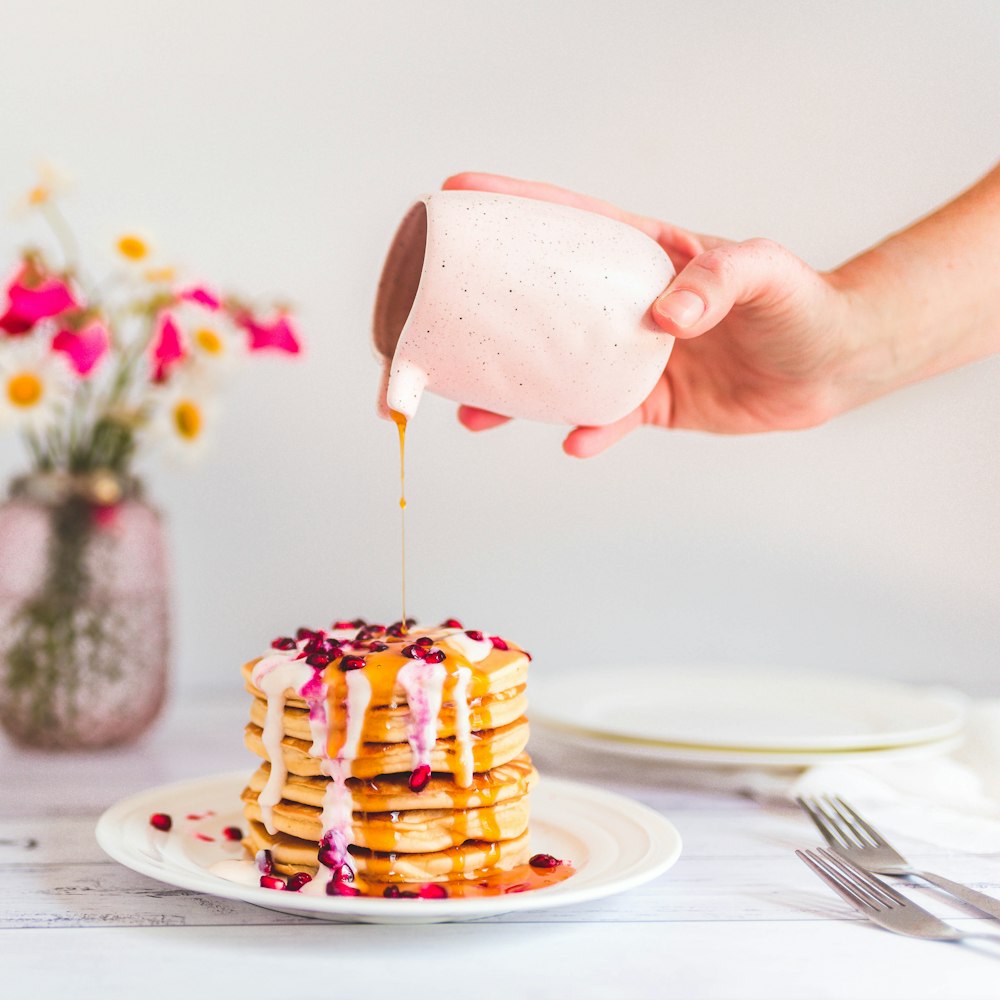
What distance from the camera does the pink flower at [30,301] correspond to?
73.4 inches

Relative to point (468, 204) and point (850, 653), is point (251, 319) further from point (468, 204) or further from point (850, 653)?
point (850, 653)

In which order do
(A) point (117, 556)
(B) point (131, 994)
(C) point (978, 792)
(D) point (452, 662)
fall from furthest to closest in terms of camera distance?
(A) point (117, 556) < (C) point (978, 792) < (D) point (452, 662) < (B) point (131, 994)

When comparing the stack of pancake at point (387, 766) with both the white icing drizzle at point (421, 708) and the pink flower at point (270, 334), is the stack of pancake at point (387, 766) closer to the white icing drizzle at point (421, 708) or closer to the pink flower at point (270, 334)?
the white icing drizzle at point (421, 708)

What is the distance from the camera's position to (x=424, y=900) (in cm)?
116

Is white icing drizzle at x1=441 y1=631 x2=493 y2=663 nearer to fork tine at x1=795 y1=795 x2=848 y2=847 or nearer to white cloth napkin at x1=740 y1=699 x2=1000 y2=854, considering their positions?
fork tine at x1=795 y1=795 x2=848 y2=847

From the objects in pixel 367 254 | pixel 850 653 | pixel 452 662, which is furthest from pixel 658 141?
pixel 452 662

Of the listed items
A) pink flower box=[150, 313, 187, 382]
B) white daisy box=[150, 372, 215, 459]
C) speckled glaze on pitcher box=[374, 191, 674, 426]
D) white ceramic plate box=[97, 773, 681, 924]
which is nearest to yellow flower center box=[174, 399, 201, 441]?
white daisy box=[150, 372, 215, 459]

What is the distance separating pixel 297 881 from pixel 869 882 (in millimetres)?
636

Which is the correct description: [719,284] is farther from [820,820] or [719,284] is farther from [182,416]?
[182,416]

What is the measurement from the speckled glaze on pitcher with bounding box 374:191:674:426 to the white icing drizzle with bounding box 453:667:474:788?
32cm

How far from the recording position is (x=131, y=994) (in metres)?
1.08

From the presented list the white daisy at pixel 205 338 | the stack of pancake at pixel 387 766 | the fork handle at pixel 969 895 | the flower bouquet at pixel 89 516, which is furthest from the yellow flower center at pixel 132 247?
the fork handle at pixel 969 895

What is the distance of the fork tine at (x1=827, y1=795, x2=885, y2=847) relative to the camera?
58.5 inches

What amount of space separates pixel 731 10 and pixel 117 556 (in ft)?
5.49
